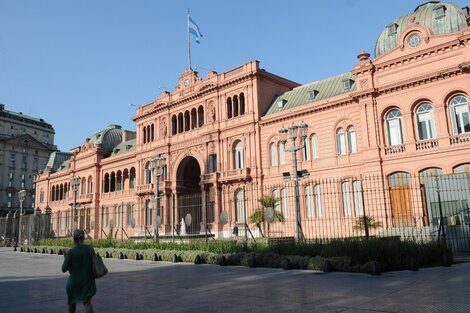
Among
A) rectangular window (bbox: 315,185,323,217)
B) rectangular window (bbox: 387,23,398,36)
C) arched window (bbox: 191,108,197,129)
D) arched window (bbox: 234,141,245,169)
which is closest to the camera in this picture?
rectangular window (bbox: 387,23,398,36)

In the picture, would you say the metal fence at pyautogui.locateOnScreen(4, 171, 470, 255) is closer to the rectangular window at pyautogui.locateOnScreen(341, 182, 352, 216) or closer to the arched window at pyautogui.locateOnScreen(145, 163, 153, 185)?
the rectangular window at pyautogui.locateOnScreen(341, 182, 352, 216)

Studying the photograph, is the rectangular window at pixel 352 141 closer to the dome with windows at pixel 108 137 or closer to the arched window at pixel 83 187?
the dome with windows at pixel 108 137

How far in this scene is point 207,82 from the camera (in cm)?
4197

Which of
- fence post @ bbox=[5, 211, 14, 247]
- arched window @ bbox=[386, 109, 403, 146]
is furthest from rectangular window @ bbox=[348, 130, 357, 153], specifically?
fence post @ bbox=[5, 211, 14, 247]

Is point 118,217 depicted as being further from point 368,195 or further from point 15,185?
point 15,185

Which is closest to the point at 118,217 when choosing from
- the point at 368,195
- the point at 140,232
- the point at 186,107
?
the point at 140,232

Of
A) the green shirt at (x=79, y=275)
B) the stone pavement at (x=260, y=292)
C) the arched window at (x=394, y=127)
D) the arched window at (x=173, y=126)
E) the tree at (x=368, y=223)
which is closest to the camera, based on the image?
the green shirt at (x=79, y=275)

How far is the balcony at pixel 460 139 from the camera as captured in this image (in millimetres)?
25172

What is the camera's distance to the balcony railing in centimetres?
2789

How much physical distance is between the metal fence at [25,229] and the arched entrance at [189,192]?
13412 millimetres

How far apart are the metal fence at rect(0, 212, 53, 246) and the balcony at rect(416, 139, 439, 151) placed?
34488 millimetres

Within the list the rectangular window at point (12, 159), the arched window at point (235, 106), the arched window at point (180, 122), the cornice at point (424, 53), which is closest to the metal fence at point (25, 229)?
the arched window at point (180, 122)

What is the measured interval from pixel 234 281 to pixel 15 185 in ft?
299

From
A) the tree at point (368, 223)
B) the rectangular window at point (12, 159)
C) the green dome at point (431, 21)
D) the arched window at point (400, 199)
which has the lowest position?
the tree at point (368, 223)
